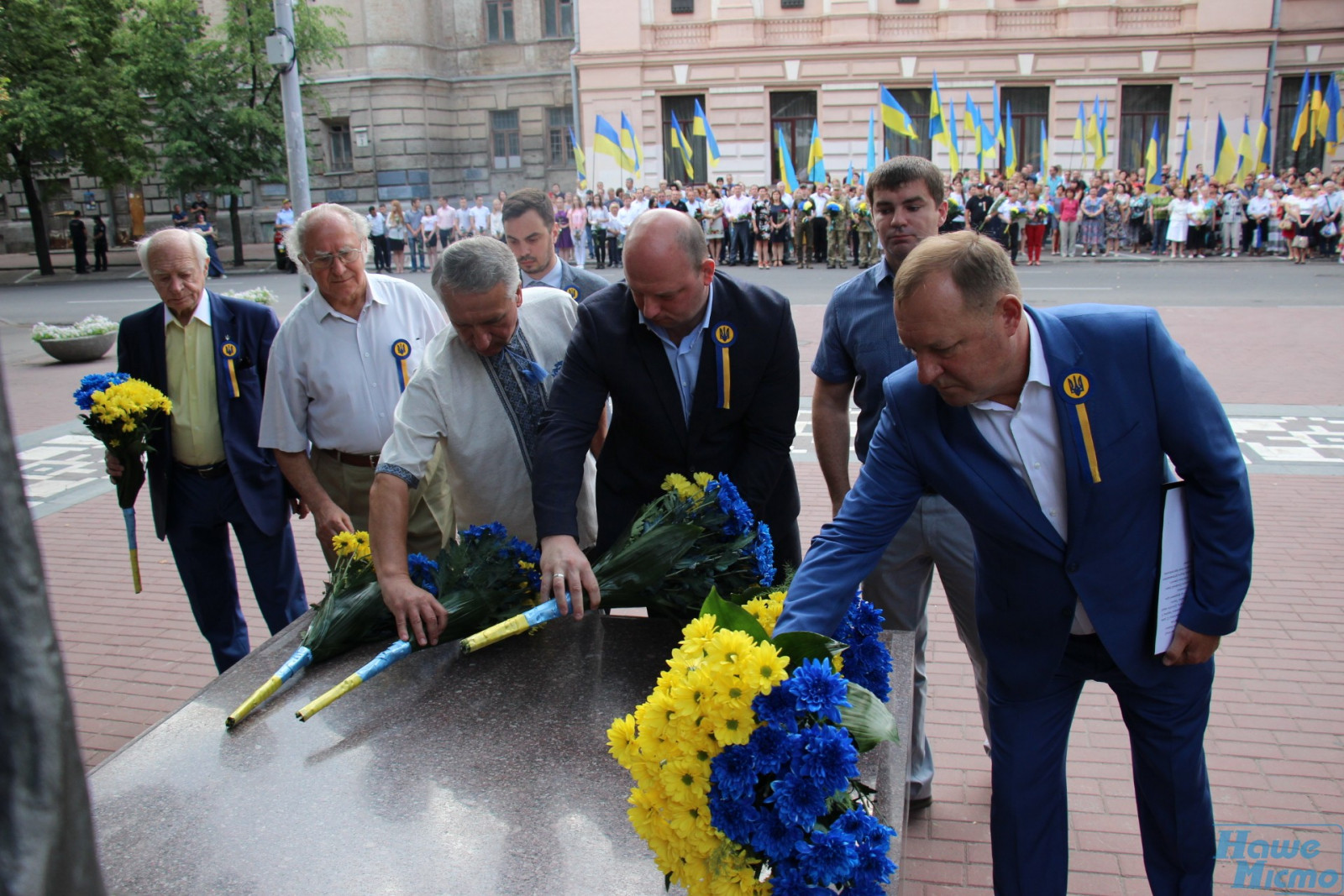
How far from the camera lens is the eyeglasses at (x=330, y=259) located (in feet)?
12.6

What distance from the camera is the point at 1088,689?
175 inches

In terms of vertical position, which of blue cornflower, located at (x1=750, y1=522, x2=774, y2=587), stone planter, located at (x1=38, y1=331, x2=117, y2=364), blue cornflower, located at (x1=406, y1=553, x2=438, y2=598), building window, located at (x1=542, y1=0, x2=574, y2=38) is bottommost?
stone planter, located at (x1=38, y1=331, x2=117, y2=364)

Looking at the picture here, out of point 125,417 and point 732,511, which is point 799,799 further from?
point 125,417

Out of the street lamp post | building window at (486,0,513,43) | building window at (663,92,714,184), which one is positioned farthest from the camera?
building window at (486,0,513,43)

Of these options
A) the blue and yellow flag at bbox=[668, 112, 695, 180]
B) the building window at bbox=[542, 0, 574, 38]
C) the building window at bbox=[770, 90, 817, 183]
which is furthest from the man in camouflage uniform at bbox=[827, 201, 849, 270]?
the building window at bbox=[542, 0, 574, 38]

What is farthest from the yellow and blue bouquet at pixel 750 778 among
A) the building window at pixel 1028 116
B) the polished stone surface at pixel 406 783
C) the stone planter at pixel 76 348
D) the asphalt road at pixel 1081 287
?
the building window at pixel 1028 116

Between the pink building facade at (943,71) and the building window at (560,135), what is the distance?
323 centimetres

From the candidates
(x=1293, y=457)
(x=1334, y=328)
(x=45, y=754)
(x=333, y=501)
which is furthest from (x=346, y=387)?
(x=1334, y=328)

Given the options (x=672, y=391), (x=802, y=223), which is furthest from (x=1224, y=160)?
(x=672, y=391)

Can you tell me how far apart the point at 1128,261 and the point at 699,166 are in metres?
14.3

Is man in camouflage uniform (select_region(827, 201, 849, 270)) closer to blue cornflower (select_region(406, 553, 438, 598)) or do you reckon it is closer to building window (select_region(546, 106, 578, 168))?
building window (select_region(546, 106, 578, 168))

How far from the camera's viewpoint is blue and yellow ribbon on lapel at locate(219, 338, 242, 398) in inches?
164

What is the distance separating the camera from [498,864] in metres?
1.95

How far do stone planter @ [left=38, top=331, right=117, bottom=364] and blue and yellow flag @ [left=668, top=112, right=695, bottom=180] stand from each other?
53.2ft
